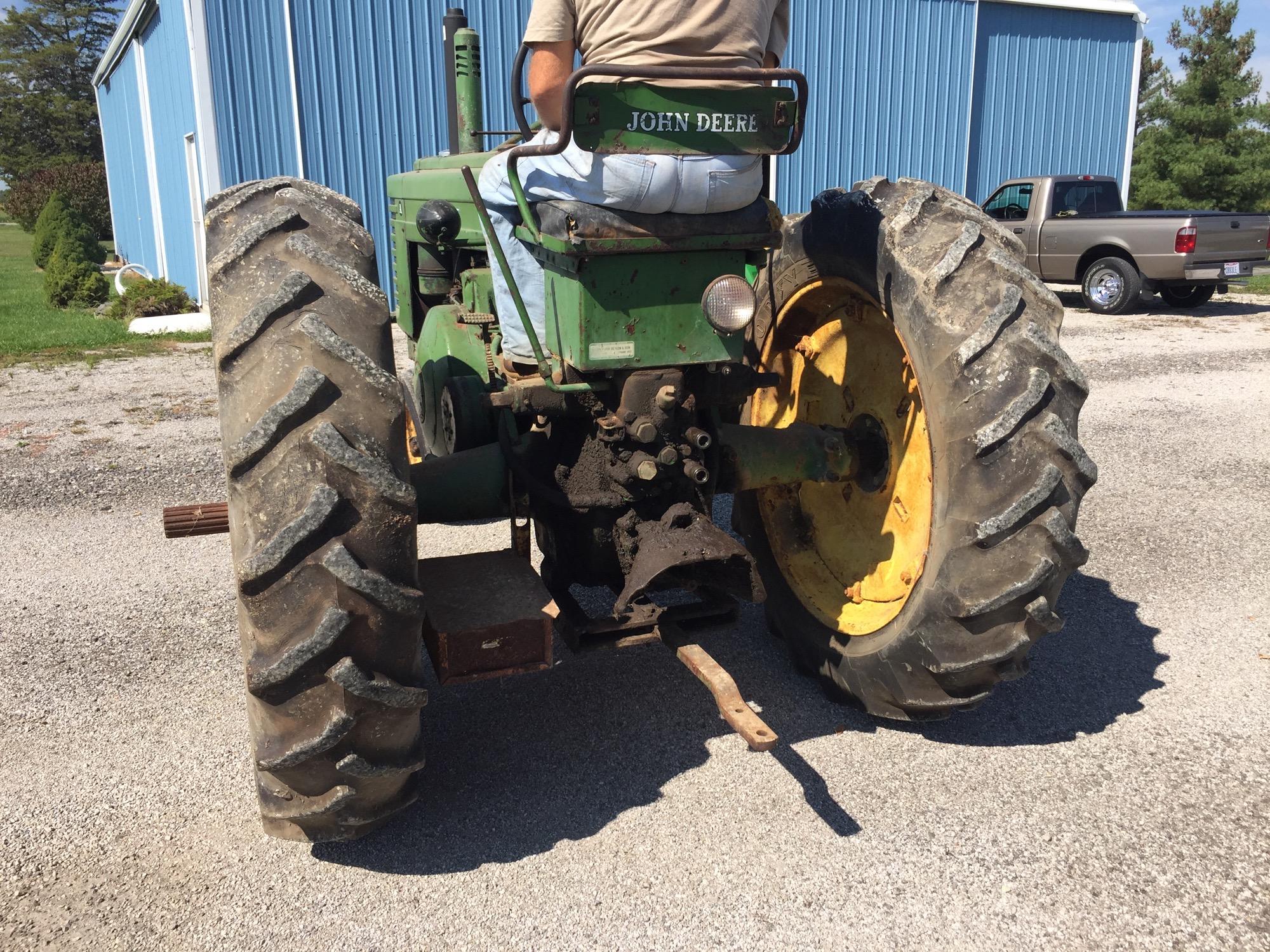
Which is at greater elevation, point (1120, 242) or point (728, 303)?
point (728, 303)

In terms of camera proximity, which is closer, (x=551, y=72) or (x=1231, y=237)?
(x=551, y=72)

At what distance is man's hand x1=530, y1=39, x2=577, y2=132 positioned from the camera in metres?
2.83

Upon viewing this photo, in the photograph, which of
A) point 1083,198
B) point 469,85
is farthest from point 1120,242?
point 469,85

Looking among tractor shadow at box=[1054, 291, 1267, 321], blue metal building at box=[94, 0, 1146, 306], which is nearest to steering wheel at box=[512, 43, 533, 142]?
blue metal building at box=[94, 0, 1146, 306]

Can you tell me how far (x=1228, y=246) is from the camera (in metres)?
14.1

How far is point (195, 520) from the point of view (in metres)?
3.66

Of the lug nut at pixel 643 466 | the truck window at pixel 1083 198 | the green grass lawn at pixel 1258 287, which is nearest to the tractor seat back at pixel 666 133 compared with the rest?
the lug nut at pixel 643 466

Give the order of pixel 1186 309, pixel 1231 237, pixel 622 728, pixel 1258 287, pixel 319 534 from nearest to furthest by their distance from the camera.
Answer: pixel 319 534 → pixel 622 728 → pixel 1231 237 → pixel 1186 309 → pixel 1258 287

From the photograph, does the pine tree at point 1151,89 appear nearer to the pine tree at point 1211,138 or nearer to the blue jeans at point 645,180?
the pine tree at point 1211,138

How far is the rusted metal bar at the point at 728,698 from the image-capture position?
2625mm

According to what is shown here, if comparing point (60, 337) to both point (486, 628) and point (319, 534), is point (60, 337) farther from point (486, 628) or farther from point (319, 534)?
point (319, 534)

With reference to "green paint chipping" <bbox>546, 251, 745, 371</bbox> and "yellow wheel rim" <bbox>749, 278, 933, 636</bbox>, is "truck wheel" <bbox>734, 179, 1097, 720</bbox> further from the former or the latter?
"green paint chipping" <bbox>546, 251, 745, 371</bbox>

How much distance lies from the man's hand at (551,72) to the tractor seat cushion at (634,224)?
25cm

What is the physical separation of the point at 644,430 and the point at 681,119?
2.76ft
